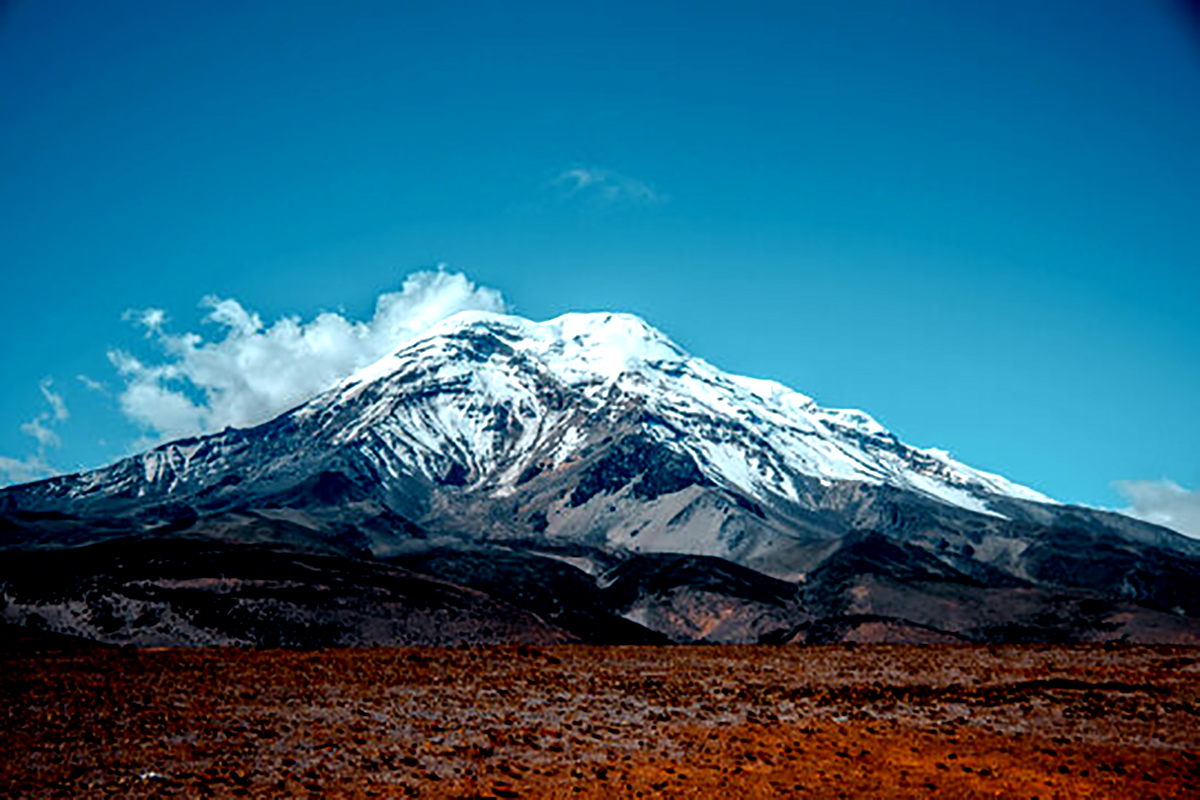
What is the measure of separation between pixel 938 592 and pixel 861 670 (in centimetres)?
12829

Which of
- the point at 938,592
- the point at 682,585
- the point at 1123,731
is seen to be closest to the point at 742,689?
the point at 1123,731

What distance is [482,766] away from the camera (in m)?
20.5

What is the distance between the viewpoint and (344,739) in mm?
22578

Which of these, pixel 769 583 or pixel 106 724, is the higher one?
pixel 769 583

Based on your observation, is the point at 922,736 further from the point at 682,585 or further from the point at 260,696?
the point at 682,585

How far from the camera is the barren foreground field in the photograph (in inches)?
759

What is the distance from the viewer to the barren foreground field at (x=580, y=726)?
19.3m

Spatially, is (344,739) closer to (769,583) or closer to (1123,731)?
(1123,731)

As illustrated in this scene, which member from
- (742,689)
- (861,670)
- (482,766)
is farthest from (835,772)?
(861,670)

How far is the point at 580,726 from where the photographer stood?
25203 mm

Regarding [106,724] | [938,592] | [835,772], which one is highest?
[938,592]

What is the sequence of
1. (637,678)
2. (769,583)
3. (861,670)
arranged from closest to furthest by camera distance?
(637,678), (861,670), (769,583)

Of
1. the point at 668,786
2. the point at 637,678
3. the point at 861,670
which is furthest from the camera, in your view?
the point at 861,670

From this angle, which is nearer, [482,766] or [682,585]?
[482,766]
